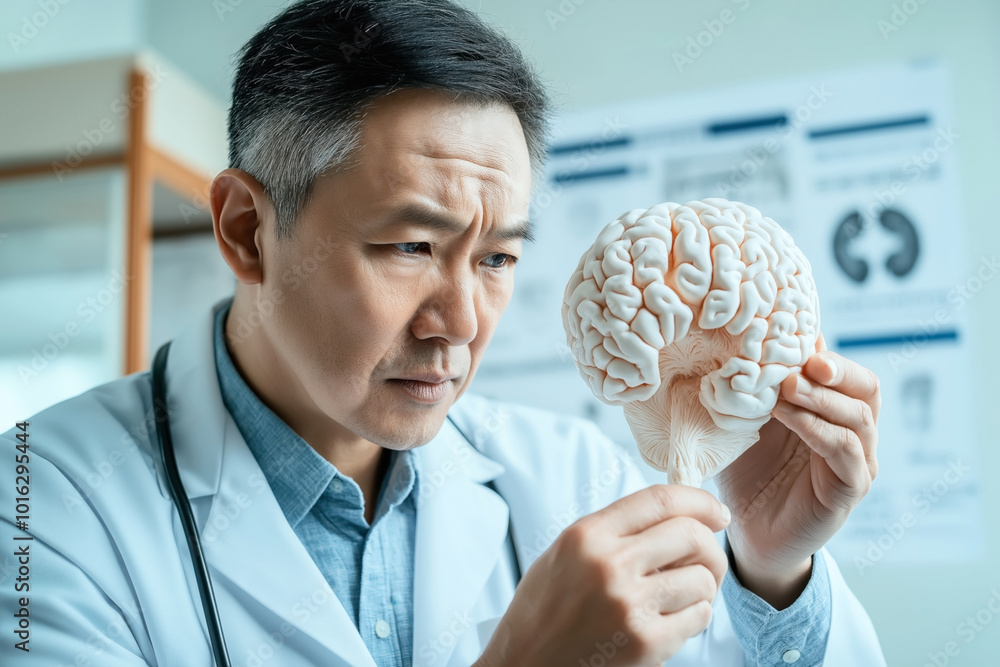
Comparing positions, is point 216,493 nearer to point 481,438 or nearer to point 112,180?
point 481,438

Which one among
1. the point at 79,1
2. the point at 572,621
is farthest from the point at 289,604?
the point at 79,1

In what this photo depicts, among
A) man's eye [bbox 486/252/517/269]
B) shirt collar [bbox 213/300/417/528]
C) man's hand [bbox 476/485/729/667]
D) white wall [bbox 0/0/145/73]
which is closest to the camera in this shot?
man's hand [bbox 476/485/729/667]

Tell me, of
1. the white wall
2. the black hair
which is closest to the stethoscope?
the black hair

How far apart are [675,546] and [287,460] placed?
641 mm

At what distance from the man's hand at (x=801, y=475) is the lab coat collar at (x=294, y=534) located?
41 cm

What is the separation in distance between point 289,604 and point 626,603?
1.72 ft

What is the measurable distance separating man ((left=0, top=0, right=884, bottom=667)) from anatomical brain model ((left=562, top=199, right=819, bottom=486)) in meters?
→ 0.06

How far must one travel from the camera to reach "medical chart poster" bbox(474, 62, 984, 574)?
2.04m

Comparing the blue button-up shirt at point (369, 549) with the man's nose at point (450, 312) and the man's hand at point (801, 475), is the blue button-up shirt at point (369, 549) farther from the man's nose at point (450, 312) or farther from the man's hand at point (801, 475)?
the man's nose at point (450, 312)

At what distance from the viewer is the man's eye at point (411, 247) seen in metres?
0.98

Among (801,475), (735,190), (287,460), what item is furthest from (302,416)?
(735,190)

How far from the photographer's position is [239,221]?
1155 mm

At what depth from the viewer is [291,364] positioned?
1.10 metres

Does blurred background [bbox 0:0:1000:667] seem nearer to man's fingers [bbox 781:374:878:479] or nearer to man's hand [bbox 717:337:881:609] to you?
man's hand [bbox 717:337:881:609]
